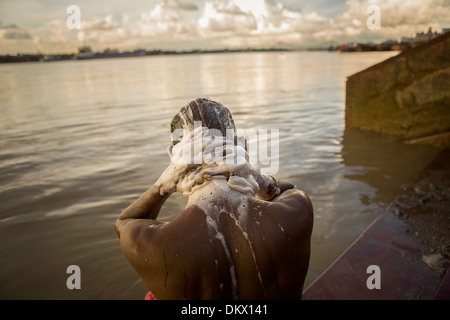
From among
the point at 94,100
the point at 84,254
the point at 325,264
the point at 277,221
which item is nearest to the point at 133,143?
the point at 84,254

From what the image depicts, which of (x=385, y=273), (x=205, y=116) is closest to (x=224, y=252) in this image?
(x=205, y=116)

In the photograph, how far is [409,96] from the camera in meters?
7.04

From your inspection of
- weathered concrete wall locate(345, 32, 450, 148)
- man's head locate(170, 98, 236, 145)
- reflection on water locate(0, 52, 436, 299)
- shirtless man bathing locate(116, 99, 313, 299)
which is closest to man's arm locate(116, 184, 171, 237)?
shirtless man bathing locate(116, 99, 313, 299)

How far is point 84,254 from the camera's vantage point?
3.79 m

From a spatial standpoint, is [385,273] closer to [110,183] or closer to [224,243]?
[224,243]

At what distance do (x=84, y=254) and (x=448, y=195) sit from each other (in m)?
4.97

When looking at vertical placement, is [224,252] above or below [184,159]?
below

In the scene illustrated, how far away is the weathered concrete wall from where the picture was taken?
21.2ft

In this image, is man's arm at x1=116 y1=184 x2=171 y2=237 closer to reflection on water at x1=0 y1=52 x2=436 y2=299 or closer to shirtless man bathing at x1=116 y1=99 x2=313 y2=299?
shirtless man bathing at x1=116 y1=99 x2=313 y2=299

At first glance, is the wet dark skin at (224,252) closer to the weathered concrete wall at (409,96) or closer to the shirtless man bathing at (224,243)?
the shirtless man bathing at (224,243)

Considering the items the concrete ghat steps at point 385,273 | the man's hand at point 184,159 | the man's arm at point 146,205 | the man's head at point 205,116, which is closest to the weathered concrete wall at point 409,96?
the concrete ghat steps at point 385,273

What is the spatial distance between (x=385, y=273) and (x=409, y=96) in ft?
19.8

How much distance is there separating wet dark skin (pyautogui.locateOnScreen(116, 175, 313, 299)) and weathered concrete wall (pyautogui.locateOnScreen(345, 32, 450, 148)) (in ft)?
22.6
